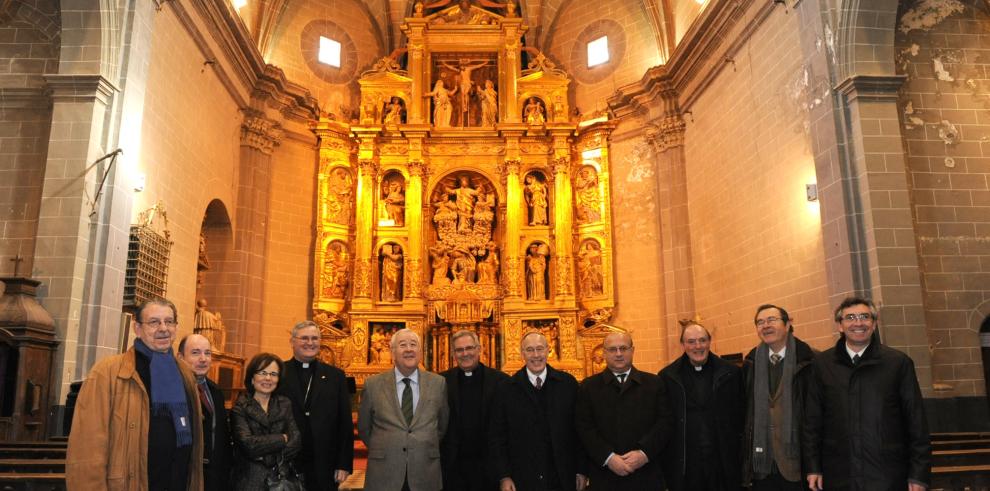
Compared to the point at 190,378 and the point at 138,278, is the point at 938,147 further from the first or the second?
the point at 138,278

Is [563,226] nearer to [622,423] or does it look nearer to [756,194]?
[756,194]

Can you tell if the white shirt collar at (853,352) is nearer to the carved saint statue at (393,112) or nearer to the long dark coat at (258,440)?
the long dark coat at (258,440)

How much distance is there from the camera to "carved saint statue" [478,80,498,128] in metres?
16.1

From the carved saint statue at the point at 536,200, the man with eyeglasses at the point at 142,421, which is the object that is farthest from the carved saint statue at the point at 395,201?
the man with eyeglasses at the point at 142,421

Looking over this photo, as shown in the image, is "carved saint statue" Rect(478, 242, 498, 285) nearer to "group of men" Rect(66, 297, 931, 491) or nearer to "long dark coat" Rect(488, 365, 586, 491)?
"group of men" Rect(66, 297, 931, 491)

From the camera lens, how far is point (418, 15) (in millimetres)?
16234

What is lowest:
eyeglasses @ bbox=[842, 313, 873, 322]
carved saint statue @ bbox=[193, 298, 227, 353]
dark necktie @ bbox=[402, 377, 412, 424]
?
dark necktie @ bbox=[402, 377, 412, 424]

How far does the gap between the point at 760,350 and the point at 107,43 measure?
8.01 metres

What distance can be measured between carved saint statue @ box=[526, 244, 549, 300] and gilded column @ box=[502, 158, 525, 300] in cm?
28

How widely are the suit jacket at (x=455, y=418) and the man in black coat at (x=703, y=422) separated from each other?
1.17 meters

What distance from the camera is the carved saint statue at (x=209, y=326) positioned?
1187cm

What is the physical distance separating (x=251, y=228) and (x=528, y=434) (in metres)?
10.3

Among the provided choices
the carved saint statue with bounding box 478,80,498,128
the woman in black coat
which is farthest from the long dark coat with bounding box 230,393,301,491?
the carved saint statue with bounding box 478,80,498,128

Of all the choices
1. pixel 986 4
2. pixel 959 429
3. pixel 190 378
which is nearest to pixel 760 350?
pixel 190 378
